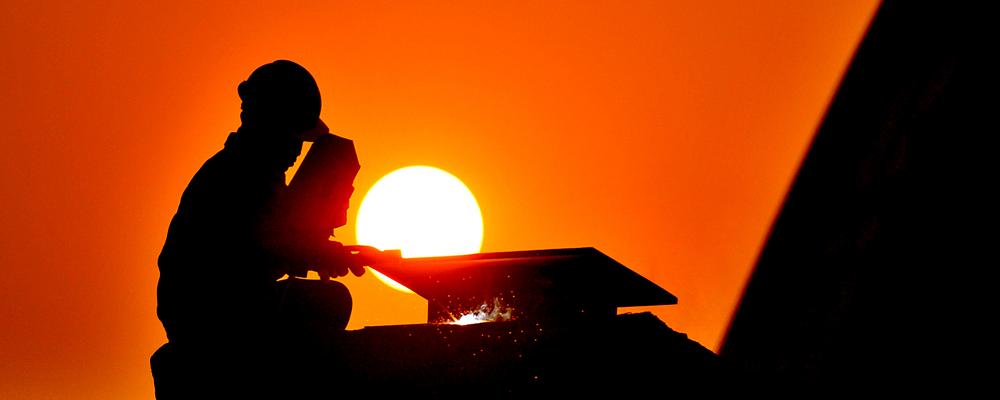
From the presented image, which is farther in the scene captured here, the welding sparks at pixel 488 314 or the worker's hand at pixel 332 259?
the welding sparks at pixel 488 314

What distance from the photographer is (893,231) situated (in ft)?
34.3

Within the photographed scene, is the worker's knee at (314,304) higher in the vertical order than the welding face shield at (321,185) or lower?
lower

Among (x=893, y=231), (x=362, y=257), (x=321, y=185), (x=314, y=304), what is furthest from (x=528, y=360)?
(x=893, y=231)

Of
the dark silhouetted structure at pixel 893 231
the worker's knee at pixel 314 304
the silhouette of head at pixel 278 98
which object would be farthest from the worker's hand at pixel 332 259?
the dark silhouetted structure at pixel 893 231

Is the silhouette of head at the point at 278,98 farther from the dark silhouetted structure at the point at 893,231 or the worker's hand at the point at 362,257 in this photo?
the dark silhouetted structure at the point at 893,231

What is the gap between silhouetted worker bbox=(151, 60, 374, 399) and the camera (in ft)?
9.60

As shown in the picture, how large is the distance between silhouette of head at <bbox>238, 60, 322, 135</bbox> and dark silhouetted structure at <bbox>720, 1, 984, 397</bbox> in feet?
15.7

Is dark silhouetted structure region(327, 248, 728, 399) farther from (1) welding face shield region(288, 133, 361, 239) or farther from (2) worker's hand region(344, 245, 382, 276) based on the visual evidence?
(1) welding face shield region(288, 133, 361, 239)

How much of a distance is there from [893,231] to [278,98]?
34.0 feet

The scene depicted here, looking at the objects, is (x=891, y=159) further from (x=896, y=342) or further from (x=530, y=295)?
(x=530, y=295)

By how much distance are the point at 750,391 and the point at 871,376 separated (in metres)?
8.11

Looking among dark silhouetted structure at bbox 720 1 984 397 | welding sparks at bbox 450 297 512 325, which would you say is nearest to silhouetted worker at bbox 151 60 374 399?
welding sparks at bbox 450 297 512 325

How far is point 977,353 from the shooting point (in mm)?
8125

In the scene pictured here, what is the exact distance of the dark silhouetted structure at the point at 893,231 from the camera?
871 cm
